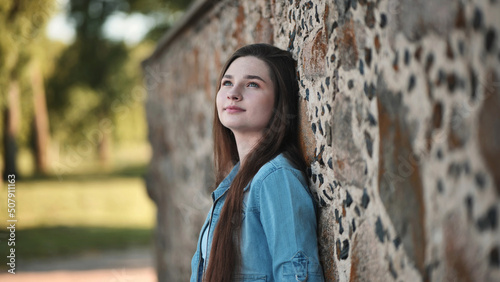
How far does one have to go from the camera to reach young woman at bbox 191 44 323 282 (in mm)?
1564

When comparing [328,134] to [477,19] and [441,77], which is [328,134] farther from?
[477,19]

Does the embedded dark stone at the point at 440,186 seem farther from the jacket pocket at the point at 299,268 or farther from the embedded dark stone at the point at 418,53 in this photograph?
the jacket pocket at the point at 299,268

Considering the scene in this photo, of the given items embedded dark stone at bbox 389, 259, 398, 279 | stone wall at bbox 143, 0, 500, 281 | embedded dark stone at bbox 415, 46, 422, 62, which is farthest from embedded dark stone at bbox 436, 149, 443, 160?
embedded dark stone at bbox 389, 259, 398, 279

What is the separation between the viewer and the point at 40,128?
61.4ft

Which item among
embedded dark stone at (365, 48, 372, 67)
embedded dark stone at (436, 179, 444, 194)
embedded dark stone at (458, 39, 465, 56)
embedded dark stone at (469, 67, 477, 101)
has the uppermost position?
embedded dark stone at (365, 48, 372, 67)

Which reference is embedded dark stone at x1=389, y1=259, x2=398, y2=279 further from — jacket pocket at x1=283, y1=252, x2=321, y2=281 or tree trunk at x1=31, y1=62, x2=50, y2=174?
tree trunk at x1=31, y1=62, x2=50, y2=174

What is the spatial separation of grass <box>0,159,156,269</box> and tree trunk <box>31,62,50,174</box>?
5.97 ft

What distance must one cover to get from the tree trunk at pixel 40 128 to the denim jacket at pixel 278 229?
56.2 ft

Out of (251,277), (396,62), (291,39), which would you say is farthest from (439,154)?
(291,39)

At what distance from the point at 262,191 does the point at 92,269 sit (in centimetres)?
625

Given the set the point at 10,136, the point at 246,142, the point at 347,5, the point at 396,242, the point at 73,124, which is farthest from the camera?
the point at 73,124

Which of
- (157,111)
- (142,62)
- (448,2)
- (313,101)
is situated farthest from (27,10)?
(448,2)

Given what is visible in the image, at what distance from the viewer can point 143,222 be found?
38.7 ft

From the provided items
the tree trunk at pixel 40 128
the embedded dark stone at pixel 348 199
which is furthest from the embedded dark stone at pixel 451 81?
the tree trunk at pixel 40 128
